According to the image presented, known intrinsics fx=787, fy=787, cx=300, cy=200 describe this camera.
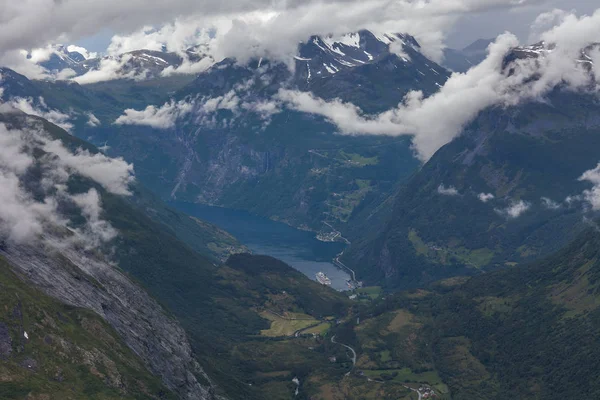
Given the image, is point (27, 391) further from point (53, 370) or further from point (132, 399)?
point (132, 399)

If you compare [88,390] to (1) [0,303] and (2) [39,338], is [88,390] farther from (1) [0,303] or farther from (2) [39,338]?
(1) [0,303]

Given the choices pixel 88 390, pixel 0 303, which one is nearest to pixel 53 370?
pixel 88 390

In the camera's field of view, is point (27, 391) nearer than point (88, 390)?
Yes

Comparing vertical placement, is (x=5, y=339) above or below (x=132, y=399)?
above

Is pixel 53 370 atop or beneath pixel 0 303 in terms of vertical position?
beneath

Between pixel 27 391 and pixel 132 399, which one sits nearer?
pixel 27 391

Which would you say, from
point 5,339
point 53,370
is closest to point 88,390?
point 53,370

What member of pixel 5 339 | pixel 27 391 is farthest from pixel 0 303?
pixel 27 391
